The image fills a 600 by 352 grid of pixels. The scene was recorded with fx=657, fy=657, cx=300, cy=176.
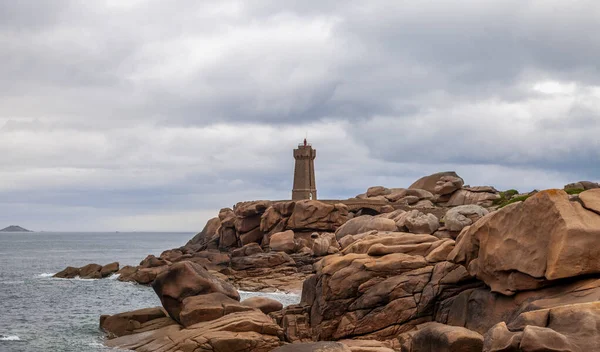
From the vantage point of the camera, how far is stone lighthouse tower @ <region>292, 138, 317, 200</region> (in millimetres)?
89606

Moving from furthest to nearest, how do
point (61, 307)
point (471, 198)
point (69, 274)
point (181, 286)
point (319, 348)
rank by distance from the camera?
1. point (69, 274)
2. point (471, 198)
3. point (61, 307)
4. point (181, 286)
5. point (319, 348)

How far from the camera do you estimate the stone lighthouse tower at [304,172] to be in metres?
89.6

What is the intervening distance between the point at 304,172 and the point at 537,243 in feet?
234

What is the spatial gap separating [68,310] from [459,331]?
35955mm

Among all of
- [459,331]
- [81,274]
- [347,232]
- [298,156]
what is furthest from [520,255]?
[298,156]

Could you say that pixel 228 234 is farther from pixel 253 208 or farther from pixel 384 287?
pixel 384 287

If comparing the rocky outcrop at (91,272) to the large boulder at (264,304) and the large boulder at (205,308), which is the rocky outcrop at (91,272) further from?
the large boulder at (205,308)

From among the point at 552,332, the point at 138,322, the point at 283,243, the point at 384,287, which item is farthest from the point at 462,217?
the point at 283,243

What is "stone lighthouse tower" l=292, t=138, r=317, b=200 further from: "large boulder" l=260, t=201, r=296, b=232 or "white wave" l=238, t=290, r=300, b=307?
"white wave" l=238, t=290, r=300, b=307

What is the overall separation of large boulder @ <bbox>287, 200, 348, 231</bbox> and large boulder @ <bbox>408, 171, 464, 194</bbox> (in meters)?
12.2

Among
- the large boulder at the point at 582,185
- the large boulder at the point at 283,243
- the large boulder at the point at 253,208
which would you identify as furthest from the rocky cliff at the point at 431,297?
the large boulder at the point at 253,208

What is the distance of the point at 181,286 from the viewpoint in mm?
30562

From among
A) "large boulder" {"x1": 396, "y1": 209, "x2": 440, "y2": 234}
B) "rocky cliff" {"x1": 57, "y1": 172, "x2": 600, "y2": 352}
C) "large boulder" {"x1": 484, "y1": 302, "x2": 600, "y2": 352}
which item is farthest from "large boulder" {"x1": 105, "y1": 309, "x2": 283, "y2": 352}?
"large boulder" {"x1": 396, "y1": 209, "x2": 440, "y2": 234}

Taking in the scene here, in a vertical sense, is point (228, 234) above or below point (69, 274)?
above
